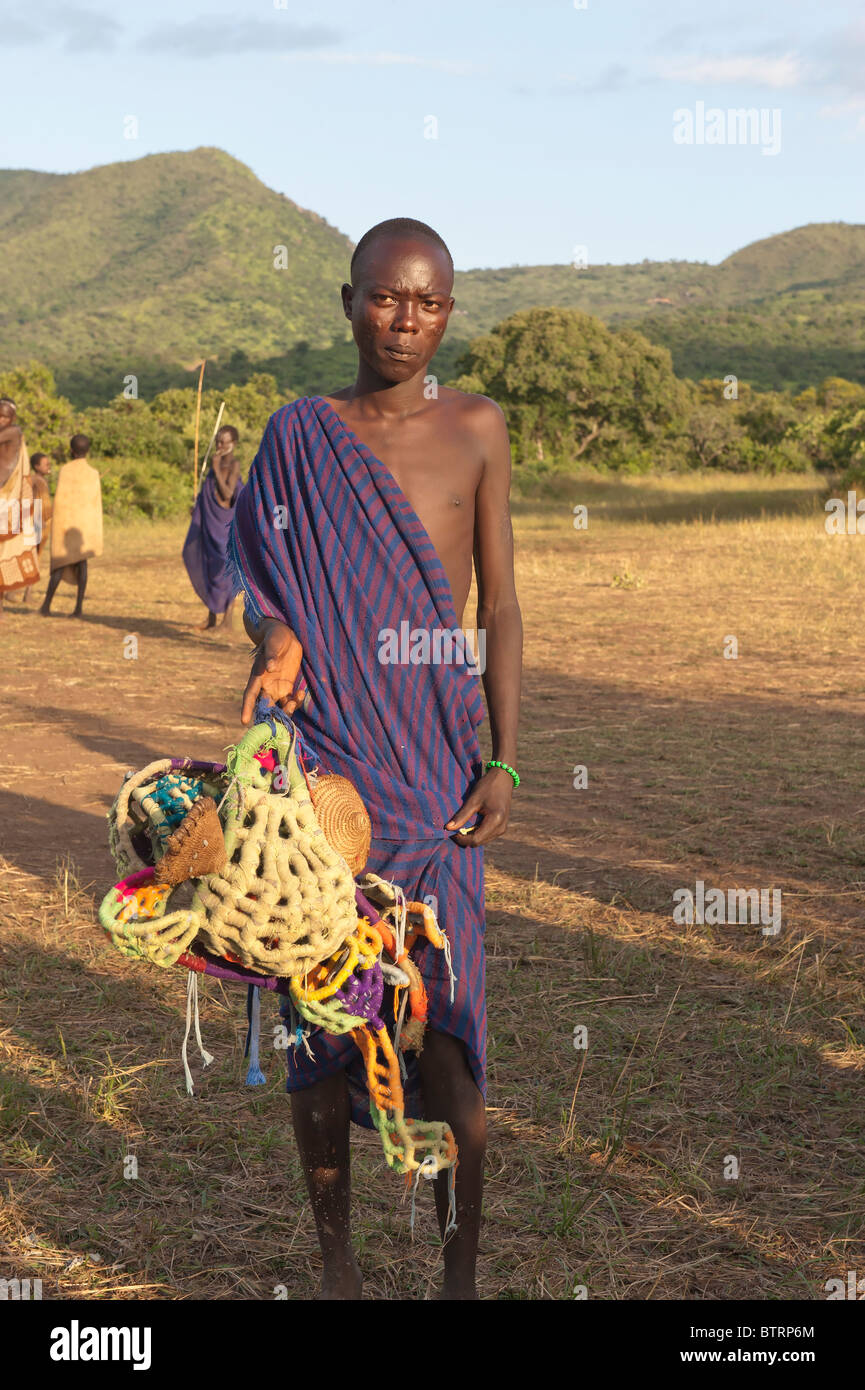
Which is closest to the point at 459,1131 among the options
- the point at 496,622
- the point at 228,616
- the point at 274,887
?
the point at 274,887

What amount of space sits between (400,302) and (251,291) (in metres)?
92.7

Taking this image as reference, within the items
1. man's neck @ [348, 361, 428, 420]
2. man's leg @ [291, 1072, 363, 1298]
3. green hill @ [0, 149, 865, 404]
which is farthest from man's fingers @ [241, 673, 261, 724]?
green hill @ [0, 149, 865, 404]

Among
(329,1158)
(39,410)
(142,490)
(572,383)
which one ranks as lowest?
(329,1158)

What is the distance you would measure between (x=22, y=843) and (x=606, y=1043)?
2.71m

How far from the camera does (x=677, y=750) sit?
22.0 ft

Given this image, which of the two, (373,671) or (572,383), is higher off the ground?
(572,383)

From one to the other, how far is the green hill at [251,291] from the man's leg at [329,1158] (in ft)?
115

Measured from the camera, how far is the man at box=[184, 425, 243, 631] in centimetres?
988

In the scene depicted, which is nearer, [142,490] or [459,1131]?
[459,1131]

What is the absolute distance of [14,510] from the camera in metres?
9.69

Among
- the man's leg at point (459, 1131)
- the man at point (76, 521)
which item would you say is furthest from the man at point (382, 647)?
the man at point (76, 521)

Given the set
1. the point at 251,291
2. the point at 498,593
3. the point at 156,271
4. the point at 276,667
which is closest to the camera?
the point at 276,667

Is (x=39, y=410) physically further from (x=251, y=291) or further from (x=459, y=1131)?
(x=251, y=291)

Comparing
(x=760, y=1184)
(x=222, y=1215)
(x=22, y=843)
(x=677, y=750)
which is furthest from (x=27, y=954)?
(x=677, y=750)
